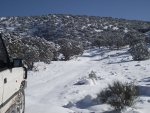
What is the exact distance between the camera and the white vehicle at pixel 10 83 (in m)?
5.72

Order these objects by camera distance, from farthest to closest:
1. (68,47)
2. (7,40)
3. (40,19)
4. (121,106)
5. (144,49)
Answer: (40,19) < (68,47) < (144,49) < (7,40) < (121,106)

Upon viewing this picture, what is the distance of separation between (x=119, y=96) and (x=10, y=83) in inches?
310

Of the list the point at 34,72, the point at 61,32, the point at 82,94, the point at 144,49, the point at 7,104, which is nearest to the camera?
the point at 7,104

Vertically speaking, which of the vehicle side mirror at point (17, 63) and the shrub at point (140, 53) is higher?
the vehicle side mirror at point (17, 63)

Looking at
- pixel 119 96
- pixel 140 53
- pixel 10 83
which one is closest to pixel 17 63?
pixel 10 83

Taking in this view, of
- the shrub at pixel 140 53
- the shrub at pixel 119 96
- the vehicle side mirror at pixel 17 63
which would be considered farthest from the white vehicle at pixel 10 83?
the shrub at pixel 140 53

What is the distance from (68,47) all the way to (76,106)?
46681 mm

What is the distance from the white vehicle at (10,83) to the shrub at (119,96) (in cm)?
558

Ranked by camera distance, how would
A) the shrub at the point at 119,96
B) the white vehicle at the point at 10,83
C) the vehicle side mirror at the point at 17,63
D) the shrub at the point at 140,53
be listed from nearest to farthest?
the white vehicle at the point at 10,83 < the vehicle side mirror at the point at 17,63 < the shrub at the point at 119,96 < the shrub at the point at 140,53

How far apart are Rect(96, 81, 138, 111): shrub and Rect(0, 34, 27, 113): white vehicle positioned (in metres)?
5.58

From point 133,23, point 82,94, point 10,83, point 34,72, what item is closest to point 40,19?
point 133,23

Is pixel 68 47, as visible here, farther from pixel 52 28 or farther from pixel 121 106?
pixel 52 28

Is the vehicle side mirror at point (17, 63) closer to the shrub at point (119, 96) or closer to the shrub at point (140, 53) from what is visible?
the shrub at point (119, 96)

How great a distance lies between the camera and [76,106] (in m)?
15.0
